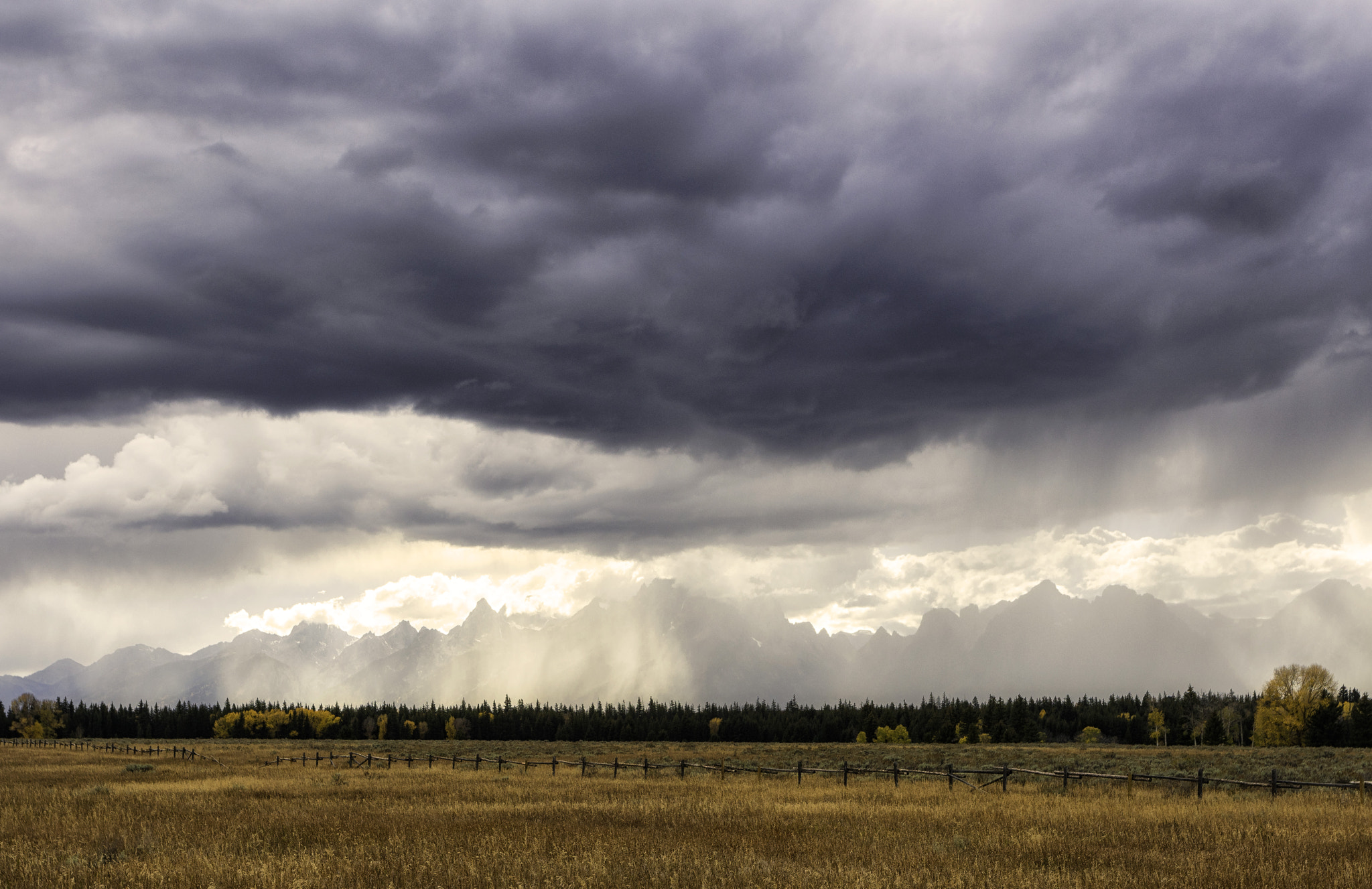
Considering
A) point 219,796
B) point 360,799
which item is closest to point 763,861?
point 360,799

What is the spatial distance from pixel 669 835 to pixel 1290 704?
461ft

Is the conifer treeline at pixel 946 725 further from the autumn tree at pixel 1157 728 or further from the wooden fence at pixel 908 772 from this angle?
the wooden fence at pixel 908 772

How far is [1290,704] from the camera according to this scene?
131 meters

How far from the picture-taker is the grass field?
15.4 meters

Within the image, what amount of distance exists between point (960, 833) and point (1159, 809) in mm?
8651

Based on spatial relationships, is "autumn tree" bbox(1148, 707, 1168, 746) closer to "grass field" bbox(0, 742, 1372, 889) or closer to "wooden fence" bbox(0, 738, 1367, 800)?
"wooden fence" bbox(0, 738, 1367, 800)

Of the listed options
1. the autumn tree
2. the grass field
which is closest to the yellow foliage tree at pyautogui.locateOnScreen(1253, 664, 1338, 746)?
the autumn tree

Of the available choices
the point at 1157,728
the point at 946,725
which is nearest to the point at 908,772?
the point at 946,725

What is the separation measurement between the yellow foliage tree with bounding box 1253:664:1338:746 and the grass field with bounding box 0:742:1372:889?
365 feet

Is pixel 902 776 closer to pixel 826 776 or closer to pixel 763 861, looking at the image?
pixel 826 776

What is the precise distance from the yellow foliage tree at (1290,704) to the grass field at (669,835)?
111227 mm

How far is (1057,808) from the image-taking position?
88.7 feet

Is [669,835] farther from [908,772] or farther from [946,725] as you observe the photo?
[946,725]

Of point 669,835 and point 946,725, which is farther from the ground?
point 669,835
